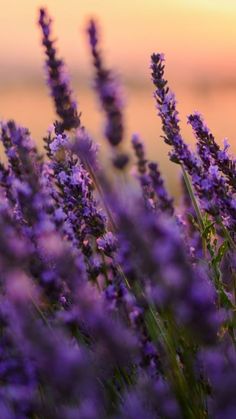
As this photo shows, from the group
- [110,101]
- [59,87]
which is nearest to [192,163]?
[110,101]

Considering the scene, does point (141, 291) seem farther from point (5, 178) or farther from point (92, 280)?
point (5, 178)

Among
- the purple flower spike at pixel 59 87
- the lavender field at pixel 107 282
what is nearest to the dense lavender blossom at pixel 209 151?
the lavender field at pixel 107 282

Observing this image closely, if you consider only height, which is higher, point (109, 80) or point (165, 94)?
point (165, 94)

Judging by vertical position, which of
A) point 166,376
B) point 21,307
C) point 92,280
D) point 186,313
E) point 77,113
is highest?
point 77,113

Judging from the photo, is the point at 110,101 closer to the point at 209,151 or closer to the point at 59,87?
the point at 209,151

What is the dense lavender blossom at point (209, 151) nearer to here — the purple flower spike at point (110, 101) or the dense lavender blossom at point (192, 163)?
the dense lavender blossom at point (192, 163)

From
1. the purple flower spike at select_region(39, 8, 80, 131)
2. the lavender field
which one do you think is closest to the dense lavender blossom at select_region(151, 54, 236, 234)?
the lavender field

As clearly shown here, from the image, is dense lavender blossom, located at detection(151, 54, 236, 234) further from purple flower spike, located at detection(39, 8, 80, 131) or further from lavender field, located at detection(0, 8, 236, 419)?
purple flower spike, located at detection(39, 8, 80, 131)

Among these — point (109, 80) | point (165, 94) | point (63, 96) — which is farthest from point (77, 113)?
point (109, 80)
